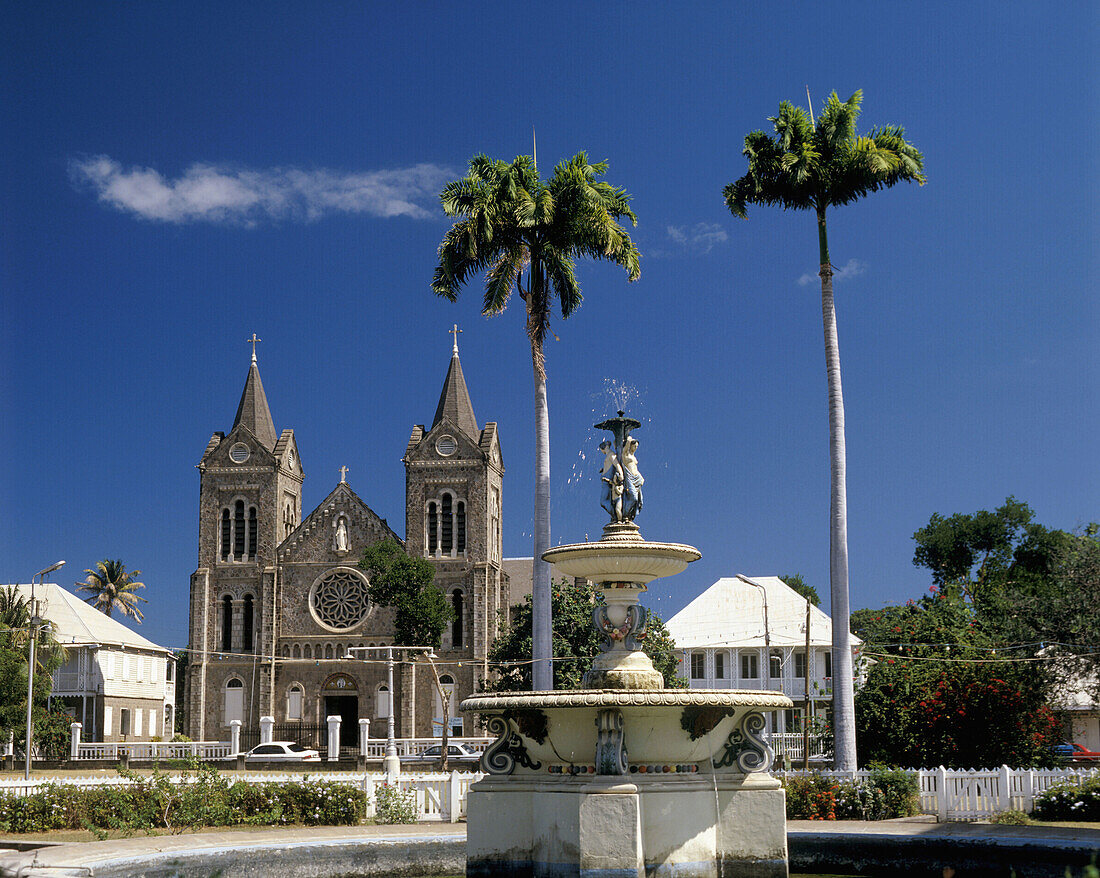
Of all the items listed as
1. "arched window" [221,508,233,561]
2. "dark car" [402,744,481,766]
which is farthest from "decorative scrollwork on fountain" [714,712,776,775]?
"arched window" [221,508,233,561]

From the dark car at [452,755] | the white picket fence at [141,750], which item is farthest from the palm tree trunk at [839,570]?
the white picket fence at [141,750]

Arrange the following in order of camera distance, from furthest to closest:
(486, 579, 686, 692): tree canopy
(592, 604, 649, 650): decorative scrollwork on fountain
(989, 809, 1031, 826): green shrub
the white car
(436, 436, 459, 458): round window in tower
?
(436, 436, 459, 458): round window in tower < the white car < (486, 579, 686, 692): tree canopy < (989, 809, 1031, 826): green shrub < (592, 604, 649, 650): decorative scrollwork on fountain

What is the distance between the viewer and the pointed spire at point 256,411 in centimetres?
7512

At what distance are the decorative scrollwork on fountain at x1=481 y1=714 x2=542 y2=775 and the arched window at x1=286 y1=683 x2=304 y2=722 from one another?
5796cm

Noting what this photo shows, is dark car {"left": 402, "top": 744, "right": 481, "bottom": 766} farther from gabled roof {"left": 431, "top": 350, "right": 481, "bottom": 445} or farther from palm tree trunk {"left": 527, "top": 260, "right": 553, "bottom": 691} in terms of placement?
gabled roof {"left": 431, "top": 350, "right": 481, "bottom": 445}

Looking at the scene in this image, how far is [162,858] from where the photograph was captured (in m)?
14.0

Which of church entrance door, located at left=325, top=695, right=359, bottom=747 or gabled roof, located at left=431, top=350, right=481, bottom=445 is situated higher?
gabled roof, located at left=431, top=350, right=481, bottom=445

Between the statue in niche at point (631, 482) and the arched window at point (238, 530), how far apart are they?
60054 millimetres

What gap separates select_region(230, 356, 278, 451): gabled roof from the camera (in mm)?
75062

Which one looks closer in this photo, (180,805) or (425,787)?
(180,805)

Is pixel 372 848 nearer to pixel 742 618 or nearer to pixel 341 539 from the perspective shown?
pixel 742 618

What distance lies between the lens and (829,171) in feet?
88.2

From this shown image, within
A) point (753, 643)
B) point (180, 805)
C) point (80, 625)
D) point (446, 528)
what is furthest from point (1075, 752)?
point (80, 625)

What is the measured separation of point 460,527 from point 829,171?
47.2 m
